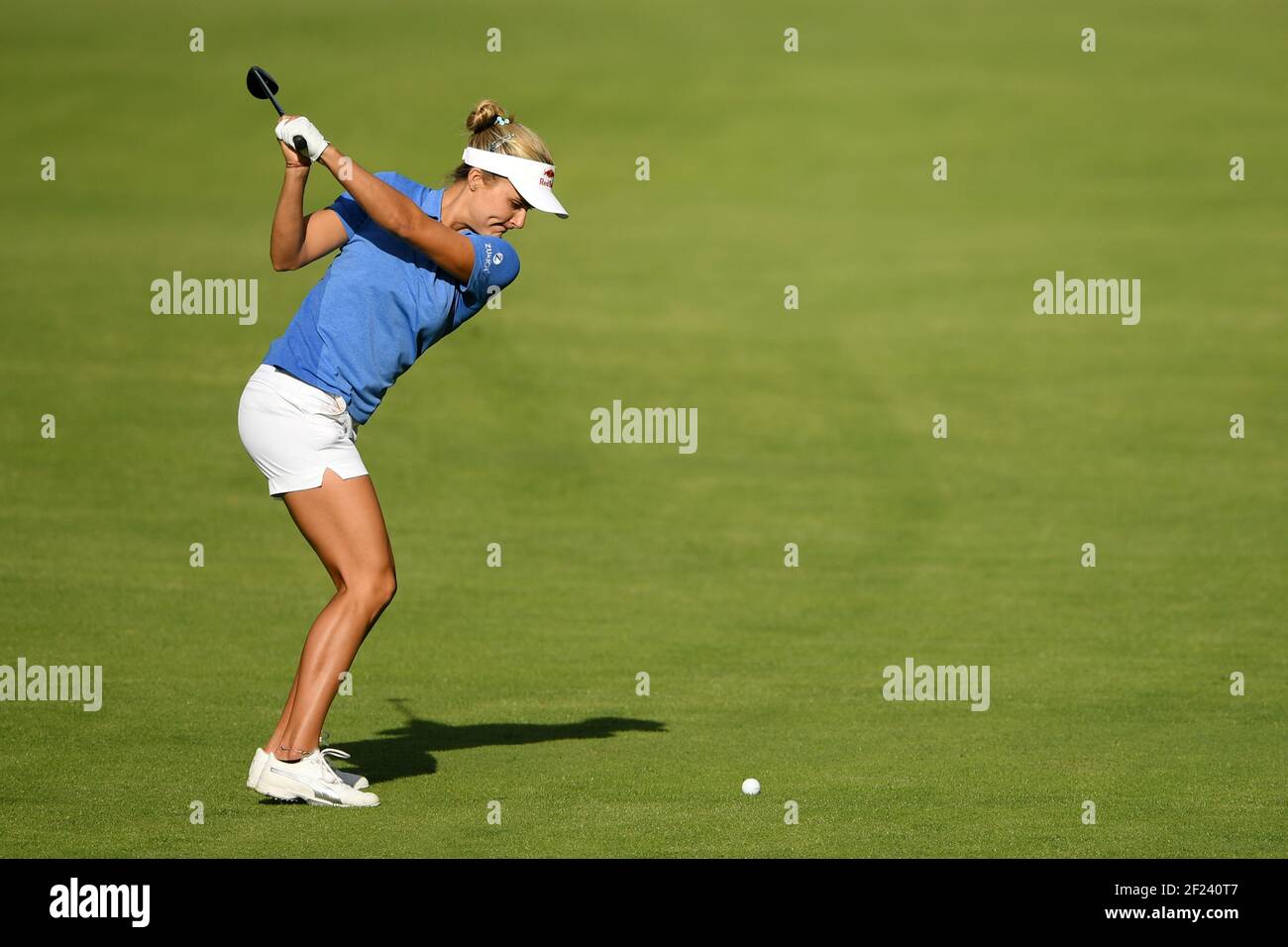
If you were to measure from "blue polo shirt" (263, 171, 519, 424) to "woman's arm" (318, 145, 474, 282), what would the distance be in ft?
0.34

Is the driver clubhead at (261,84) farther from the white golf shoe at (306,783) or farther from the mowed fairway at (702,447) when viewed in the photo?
the mowed fairway at (702,447)

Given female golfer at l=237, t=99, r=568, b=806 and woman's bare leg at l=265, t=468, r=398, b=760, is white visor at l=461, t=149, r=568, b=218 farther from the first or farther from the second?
woman's bare leg at l=265, t=468, r=398, b=760

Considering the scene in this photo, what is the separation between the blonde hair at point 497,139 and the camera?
797 cm

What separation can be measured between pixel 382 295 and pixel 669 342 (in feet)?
59.1

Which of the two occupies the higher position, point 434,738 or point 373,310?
point 373,310

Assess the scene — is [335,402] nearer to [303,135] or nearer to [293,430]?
[293,430]

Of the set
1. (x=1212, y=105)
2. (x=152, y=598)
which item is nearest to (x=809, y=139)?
(x=1212, y=105)

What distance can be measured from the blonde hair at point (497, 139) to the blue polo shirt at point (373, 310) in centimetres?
42

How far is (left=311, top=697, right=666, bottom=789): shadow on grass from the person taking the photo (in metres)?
8.77

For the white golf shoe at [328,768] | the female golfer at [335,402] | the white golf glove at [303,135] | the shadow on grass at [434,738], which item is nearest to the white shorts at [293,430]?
the female golfer at [335,402]

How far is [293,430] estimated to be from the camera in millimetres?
7641

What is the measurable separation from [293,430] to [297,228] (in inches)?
33.8

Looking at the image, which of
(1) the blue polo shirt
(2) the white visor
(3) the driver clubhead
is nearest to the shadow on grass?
(1) the blue polo shirt

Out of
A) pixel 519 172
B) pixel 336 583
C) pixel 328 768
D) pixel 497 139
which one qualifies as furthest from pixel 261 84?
pixel 328 768
